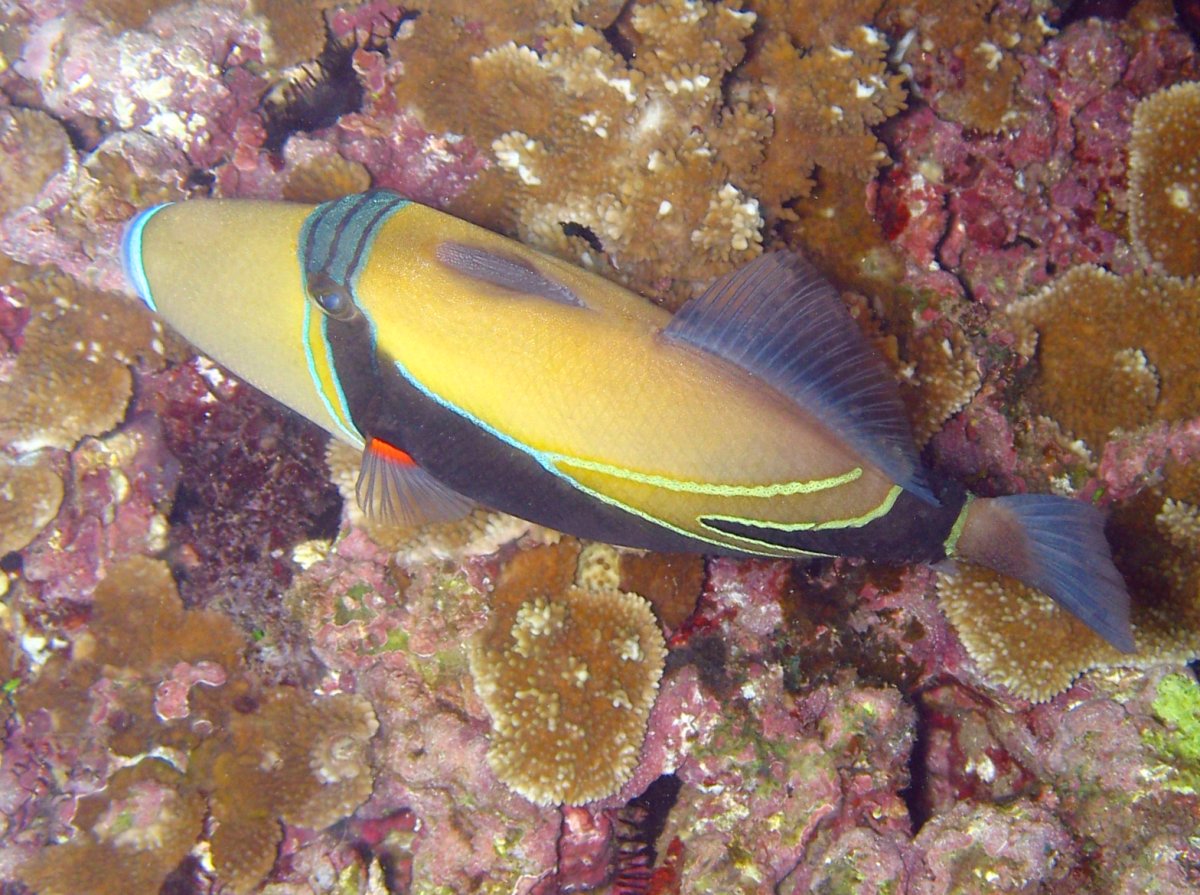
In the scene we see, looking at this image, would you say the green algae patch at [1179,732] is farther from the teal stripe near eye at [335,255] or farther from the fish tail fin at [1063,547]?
the teal stripe near eye at [335,255]

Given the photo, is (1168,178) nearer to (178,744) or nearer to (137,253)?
(137,253)

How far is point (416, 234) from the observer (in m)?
2.19

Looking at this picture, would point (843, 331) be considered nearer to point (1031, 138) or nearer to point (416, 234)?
point (416, 234)

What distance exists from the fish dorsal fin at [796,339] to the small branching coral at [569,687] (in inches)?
72.1

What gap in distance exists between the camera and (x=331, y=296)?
2.11 m

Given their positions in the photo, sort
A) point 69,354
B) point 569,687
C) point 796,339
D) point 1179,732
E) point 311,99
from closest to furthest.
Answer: point 796,339, point 1179,732, point 569,687, point 311,99, point 69,354

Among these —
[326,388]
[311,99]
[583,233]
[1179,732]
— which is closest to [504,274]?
[326,388]

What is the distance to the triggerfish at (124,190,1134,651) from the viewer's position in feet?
6.57

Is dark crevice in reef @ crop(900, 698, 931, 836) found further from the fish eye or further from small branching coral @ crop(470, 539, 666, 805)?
the fish eye

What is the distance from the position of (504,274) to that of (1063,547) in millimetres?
1988

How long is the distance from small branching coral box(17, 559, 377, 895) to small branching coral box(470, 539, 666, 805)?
1.07 metres

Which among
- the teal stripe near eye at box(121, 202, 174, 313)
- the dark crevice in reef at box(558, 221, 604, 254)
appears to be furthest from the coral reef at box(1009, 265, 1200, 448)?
the teal stripe near eye at box(121, 202, 174, 313)

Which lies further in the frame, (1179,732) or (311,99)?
(311,99)

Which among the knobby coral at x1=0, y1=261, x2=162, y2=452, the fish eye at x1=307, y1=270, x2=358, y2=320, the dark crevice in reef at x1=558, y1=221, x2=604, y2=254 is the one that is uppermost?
the fish eye at x1=307, y1=270, x2=358, y2=320
